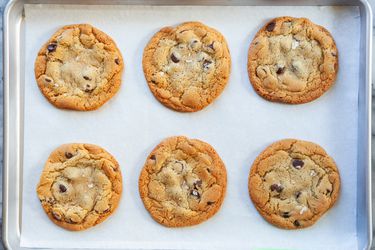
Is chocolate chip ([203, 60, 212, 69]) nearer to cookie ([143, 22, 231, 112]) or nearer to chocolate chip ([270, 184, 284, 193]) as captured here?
cookie ([143, 22, 231, 112])

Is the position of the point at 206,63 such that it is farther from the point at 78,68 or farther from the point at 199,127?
the point at 78,68

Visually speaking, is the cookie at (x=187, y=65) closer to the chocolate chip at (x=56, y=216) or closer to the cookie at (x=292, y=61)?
the cookie at (x=292, y=61)

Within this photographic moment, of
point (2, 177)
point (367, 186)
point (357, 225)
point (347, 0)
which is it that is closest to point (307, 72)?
point (347, 0)

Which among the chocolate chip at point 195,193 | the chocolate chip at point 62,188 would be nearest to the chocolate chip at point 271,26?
the chocolate chip at point 195,193

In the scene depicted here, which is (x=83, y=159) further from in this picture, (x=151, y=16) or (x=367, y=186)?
(x=367, y=186)

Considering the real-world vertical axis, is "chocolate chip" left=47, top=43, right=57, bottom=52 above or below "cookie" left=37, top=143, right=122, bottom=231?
above

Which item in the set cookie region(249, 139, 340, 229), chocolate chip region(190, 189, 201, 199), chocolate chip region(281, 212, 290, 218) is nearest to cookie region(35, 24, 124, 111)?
chocolate chip region(190, 189, 201, 199)
